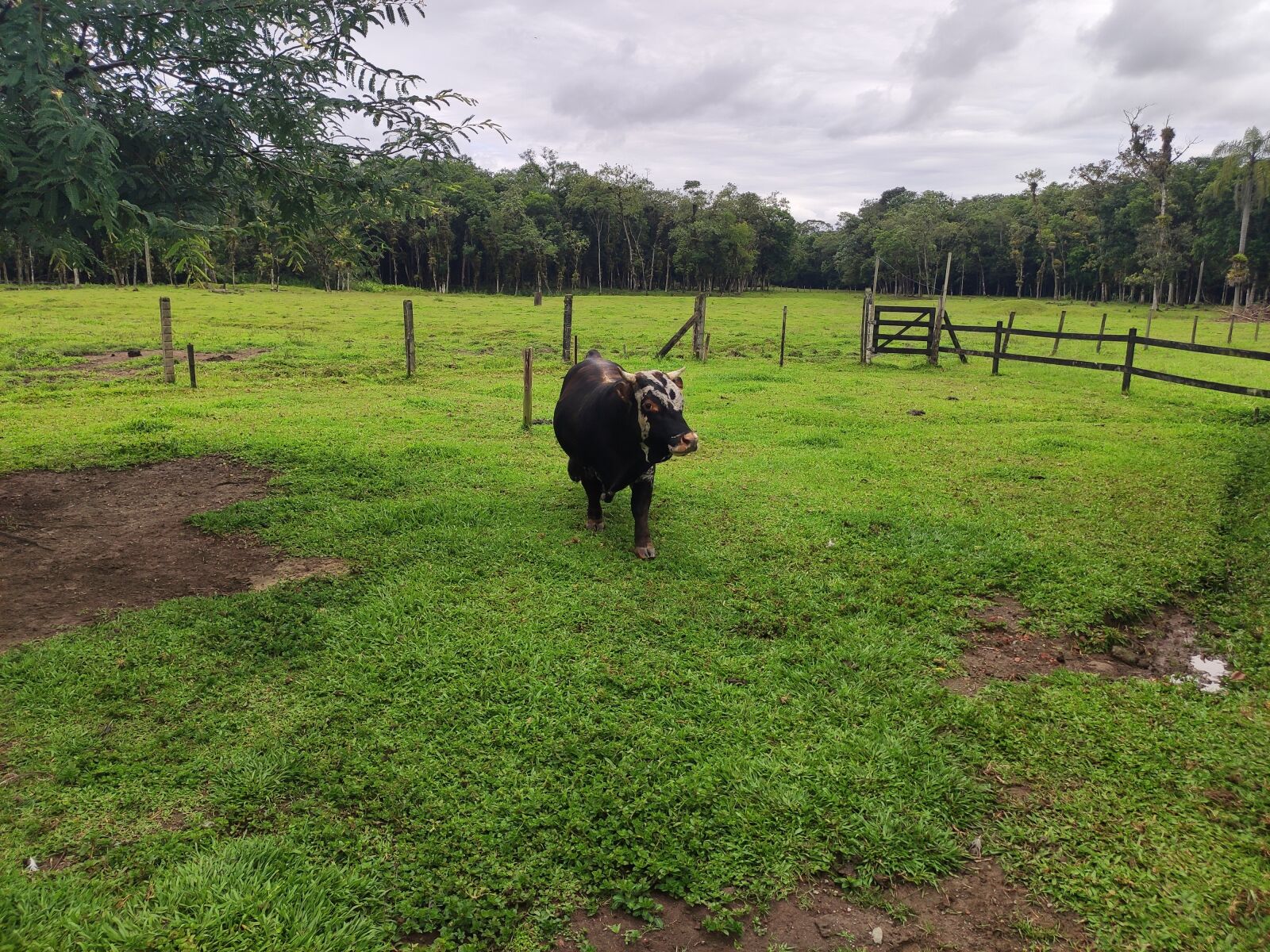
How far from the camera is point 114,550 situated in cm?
664

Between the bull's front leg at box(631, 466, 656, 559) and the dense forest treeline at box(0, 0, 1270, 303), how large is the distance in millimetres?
3743

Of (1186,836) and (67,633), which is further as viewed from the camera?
(67,633)

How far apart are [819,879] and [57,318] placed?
106ft

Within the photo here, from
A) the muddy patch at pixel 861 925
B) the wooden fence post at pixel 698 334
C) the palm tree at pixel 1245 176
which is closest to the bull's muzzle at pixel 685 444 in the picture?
the muddy patch at pixel 861 925

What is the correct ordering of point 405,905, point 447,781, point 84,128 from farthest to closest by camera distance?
point 84,128 < point 447,781 < point 405,905

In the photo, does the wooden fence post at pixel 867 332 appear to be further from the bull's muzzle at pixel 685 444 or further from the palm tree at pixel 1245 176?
the palm tree at pixel 1245 176

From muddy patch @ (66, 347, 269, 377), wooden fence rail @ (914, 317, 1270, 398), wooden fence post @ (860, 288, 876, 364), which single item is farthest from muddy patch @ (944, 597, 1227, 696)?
muddy patch @ (66, 347, 269, 377)

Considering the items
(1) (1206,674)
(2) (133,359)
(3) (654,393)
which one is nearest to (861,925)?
(1) (1206,674)

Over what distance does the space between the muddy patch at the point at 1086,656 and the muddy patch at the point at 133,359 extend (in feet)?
58.1

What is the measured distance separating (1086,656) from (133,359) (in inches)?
825

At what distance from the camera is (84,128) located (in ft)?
14.7

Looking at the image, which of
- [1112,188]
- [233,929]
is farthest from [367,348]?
[1112,188]

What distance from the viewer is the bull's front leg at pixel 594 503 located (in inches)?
295

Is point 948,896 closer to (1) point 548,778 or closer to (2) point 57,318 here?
(1) point 548,778
